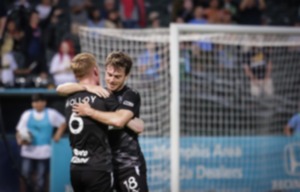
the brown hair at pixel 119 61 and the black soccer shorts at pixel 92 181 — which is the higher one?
the brown hair at pixel 119 61

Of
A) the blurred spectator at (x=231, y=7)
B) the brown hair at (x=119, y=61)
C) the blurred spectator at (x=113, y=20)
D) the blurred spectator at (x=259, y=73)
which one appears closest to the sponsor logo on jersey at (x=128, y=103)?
the brown hair at (x=119, y=61)

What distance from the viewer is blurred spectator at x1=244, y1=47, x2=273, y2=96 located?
1330 cm

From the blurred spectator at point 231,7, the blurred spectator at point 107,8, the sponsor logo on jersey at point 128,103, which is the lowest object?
the sponsor logo on jersey at point 128,103

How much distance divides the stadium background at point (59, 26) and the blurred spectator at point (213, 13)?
0.03 meters

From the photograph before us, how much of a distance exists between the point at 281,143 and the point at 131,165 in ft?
21.1

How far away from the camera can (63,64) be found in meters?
13.5

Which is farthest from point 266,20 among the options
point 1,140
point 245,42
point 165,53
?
point 1,140

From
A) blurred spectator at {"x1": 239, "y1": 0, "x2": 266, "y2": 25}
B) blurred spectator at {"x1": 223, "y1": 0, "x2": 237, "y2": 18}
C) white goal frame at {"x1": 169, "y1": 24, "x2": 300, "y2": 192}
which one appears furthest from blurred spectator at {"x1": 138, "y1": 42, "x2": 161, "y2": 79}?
blurred spectator at {"x1": 239, "y1": 0, "x2": 266, "y2": 25}

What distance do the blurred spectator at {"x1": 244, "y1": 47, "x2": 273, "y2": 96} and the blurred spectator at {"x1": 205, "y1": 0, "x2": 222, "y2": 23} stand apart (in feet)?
6.90

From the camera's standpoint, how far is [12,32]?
1409cm

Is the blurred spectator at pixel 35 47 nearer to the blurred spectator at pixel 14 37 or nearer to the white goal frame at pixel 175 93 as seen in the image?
the blurred spectator at pixel 14 37

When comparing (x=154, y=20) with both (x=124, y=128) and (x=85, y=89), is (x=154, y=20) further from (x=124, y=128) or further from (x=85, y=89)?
(x=85, y=89)

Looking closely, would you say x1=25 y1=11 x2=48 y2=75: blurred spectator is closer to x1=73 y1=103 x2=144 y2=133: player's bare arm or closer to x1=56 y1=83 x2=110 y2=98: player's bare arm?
x1=56 y1=83 x2=110 y2=98: player's bare arm

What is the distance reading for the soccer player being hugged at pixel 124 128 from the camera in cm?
657
